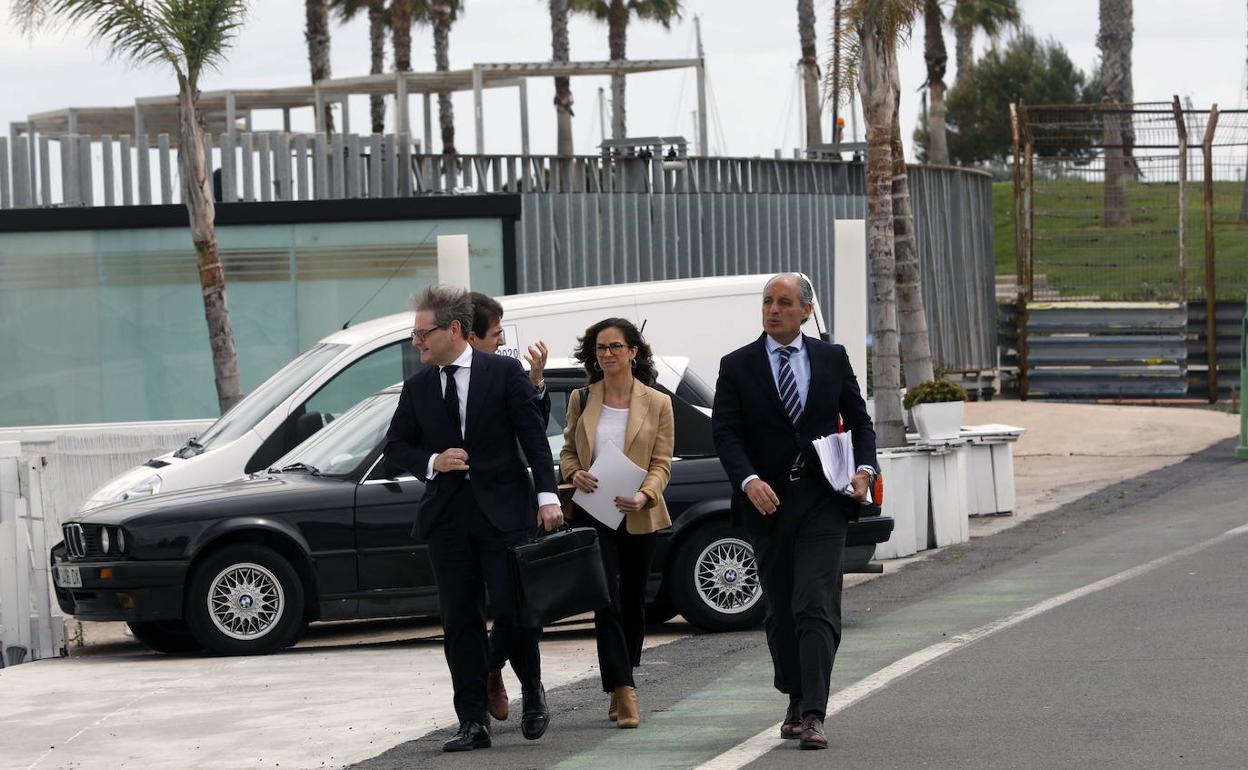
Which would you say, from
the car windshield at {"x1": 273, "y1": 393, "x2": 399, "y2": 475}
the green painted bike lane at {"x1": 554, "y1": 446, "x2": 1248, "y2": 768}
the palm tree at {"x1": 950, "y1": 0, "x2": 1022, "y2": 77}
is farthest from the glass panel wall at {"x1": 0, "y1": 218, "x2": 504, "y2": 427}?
the palm tree at {"x1": 950, "y1": 0, "x2": 1022, "y2": 77}

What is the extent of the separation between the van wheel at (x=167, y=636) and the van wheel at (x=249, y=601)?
490 millimetres

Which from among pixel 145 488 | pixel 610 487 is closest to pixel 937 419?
pixel 145 488

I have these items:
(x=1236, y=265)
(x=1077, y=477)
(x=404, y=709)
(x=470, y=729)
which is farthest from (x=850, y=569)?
(x=1236, y=265)

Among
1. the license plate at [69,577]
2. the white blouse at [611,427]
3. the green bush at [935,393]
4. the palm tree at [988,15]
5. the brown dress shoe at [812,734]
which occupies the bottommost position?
the brown dress shoe at [812,734]

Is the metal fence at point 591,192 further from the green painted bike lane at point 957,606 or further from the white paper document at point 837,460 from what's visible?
the white paper document at point 837,460

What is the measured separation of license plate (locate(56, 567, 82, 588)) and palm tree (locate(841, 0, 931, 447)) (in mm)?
8068

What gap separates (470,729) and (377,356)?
6.15 metres

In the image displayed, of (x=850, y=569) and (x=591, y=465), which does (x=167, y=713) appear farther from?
(x=850, y=569)

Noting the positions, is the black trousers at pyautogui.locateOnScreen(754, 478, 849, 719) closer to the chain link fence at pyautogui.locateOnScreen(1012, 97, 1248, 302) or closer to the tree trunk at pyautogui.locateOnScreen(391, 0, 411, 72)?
the chain link fence at pyautogui.locateOnScreen(1012, 97, 1248, 302)

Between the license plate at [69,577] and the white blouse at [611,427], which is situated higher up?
the white blouse at [611,427]

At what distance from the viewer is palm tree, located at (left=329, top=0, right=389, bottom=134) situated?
4869 cm

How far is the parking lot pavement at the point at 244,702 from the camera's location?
793 centimetres

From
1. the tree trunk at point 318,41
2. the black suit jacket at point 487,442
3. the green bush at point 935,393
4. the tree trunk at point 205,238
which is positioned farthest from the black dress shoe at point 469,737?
the tree trunk at point 318,41

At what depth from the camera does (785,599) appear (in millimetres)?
7531
